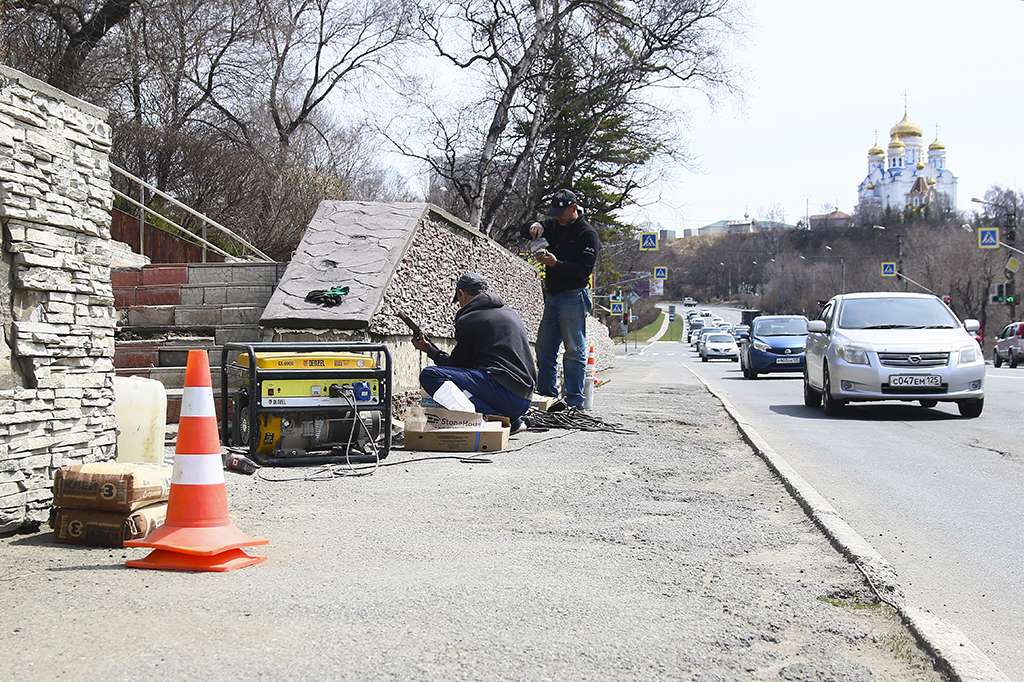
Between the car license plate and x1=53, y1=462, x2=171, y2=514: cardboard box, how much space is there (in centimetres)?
1112

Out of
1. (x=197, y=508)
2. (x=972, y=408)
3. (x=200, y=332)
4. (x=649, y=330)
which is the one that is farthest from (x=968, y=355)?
(x=649, y=330)

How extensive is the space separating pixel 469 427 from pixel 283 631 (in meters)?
5.63

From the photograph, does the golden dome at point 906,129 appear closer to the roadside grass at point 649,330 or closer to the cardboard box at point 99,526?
the roadside grass at point 649,330

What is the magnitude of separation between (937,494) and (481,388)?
373 cm

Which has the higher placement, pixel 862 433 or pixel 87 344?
pixel 87 344

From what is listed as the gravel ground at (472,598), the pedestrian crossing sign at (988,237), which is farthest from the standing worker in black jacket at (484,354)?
the pedestrian crossing sign at (988,237)

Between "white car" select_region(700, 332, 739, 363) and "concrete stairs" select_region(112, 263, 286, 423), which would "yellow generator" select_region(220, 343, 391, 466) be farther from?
"white car" select_region(700, 332, 739, 363)

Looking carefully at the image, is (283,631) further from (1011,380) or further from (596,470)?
(1011,380)

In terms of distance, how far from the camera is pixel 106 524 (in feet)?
18.0

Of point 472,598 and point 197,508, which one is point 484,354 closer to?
point 197,508

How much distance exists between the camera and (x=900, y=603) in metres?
4.64

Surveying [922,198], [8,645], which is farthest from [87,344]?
[922,198]

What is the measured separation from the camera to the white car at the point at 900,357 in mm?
14633

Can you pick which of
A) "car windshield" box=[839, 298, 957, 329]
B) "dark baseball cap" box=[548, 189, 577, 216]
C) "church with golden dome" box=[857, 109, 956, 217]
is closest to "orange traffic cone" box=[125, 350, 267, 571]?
"dark baseball cap" box=[548, 189, 577, 216]
